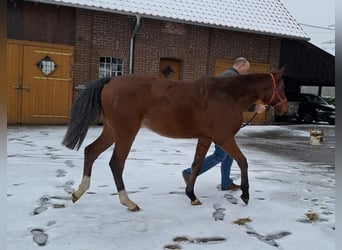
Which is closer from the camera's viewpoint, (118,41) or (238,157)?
(238,157)

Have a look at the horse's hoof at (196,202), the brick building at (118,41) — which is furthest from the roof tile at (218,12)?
the horse's hoof at (196,202)

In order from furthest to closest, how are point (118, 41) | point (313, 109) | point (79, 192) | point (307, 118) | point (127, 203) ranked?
point (307, 118) → point (313, 109) → point (118, 41) → point (79, 192) → point (127, 203)

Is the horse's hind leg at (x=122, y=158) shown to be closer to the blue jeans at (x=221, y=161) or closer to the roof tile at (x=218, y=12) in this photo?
the blue jeans at (x=221, y=161)

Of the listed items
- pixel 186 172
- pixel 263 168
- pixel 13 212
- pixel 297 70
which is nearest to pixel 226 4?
pixel 297 70

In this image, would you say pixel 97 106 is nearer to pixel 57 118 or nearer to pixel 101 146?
pixel 101 146

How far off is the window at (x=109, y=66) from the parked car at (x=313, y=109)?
412 inches

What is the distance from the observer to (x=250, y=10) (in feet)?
49.9

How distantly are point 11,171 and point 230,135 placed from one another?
316cm

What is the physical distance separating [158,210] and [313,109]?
16.6 m

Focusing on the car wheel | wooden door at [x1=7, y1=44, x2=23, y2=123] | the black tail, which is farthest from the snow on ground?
the car wheel

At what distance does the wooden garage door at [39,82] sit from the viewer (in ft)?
37.7

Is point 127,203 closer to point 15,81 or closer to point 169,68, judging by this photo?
point 15,81

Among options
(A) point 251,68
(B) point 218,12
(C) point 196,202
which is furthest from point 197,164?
(A) point 251,68

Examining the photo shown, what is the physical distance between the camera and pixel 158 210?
4113 mm
